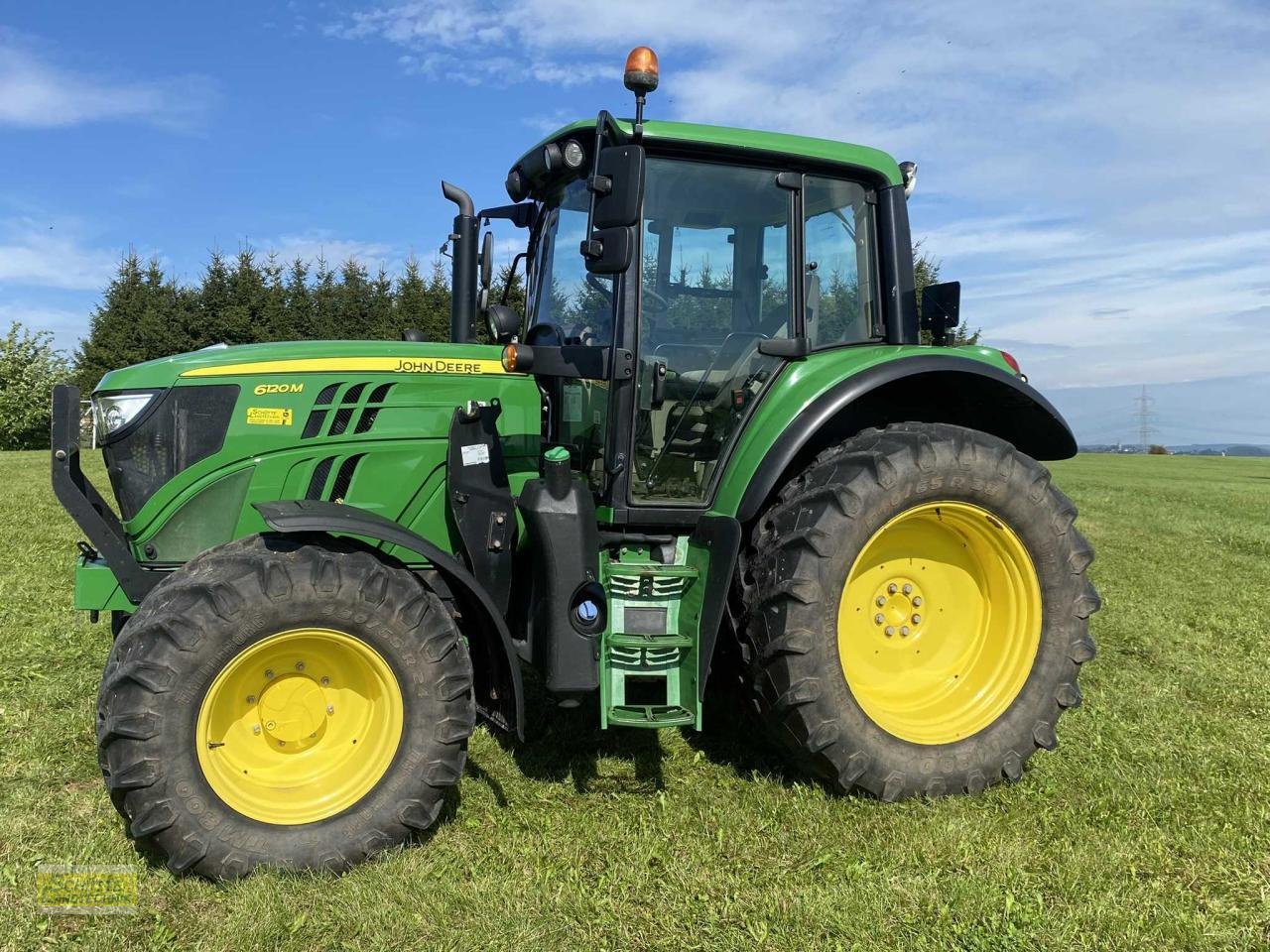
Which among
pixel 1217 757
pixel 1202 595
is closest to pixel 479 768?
pixel 1217 757

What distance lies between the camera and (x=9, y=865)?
2998 mm

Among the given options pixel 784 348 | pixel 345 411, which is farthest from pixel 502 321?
pixel 784 348

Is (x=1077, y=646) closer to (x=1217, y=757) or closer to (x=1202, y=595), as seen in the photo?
(x=1217, y=757)

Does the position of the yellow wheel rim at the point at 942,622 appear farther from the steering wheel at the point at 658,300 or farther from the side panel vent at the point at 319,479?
the side panel vent at the point at 319,479

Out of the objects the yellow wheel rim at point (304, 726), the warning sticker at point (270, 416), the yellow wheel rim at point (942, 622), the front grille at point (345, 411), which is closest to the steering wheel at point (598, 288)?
the front grille at point (345, 411)

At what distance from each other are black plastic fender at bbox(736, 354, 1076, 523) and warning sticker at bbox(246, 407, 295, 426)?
5.73 ft

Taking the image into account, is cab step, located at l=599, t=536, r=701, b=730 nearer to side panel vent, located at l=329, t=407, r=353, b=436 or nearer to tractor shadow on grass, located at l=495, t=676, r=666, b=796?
tractor shadow on grass, located at l=495, t=676, r=666, b=796

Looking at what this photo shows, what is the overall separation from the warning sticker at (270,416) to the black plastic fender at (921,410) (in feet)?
5.73

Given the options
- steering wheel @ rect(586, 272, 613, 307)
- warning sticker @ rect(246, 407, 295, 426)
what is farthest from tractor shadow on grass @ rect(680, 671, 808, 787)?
warning sticker @ rect(246, 407, 295, 426)

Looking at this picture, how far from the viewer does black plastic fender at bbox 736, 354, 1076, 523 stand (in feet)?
11.4

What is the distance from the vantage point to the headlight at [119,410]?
134 inches

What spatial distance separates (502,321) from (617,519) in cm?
107

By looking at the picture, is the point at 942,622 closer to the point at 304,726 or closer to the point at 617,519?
the point at 617,519

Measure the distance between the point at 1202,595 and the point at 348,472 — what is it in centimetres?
695
